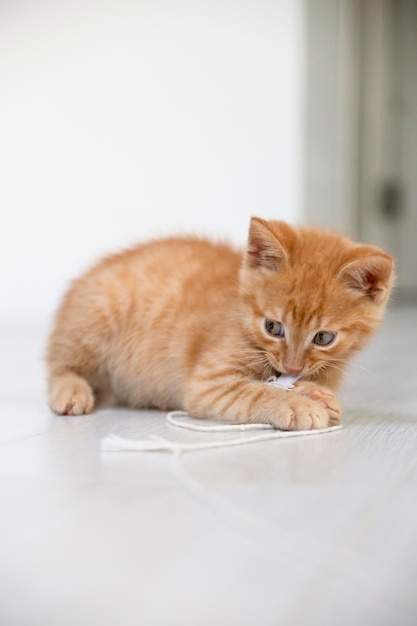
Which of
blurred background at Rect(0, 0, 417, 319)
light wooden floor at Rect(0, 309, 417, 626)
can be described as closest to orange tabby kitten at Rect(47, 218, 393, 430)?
light wooden floor at Rect(0, 309, 417, 626)

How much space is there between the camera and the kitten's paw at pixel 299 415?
1676mm

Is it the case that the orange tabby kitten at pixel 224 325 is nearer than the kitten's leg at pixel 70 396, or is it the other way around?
the orange tabby kitten at pixel 224 325

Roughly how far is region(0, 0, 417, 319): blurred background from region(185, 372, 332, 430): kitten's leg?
2763mm

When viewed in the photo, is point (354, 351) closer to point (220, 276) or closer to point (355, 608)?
point (220, 276)

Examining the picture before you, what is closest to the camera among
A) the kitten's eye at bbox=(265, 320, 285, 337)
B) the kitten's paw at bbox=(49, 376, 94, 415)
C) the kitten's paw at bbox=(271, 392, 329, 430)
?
the kitten's paw at bbox=(271, 392, 329, 430)

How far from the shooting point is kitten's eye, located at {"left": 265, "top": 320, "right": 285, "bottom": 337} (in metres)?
1.78

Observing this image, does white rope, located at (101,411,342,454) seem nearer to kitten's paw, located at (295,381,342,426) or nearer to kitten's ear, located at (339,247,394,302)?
kitten's paw, located at (295,381,342,426)

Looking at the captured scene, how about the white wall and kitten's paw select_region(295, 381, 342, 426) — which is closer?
kitten's paw select_region(295, 381, 342, 426)

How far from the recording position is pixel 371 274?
1.78 meters

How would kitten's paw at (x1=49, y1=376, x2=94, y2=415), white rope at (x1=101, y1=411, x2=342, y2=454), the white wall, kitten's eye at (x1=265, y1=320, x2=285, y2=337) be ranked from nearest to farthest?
1. white rope at (x1=101, y1=411, x2=342, y2=454)
2. kitten's eye at (x1=265, y1=320, x2=285, y2=337)
3. kitten's paw at (x1=49, y1=376, x2=94, y2=415)
4. the white wall

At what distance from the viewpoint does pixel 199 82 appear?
15.2 ft

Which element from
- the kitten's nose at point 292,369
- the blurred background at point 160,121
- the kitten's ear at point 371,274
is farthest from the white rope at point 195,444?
the blurred background at point 160,121

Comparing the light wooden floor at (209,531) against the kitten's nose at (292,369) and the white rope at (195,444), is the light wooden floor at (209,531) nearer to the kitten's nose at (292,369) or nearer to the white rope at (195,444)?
the white rope at (195,444)

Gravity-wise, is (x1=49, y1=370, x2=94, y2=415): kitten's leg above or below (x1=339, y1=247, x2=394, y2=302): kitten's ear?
below
